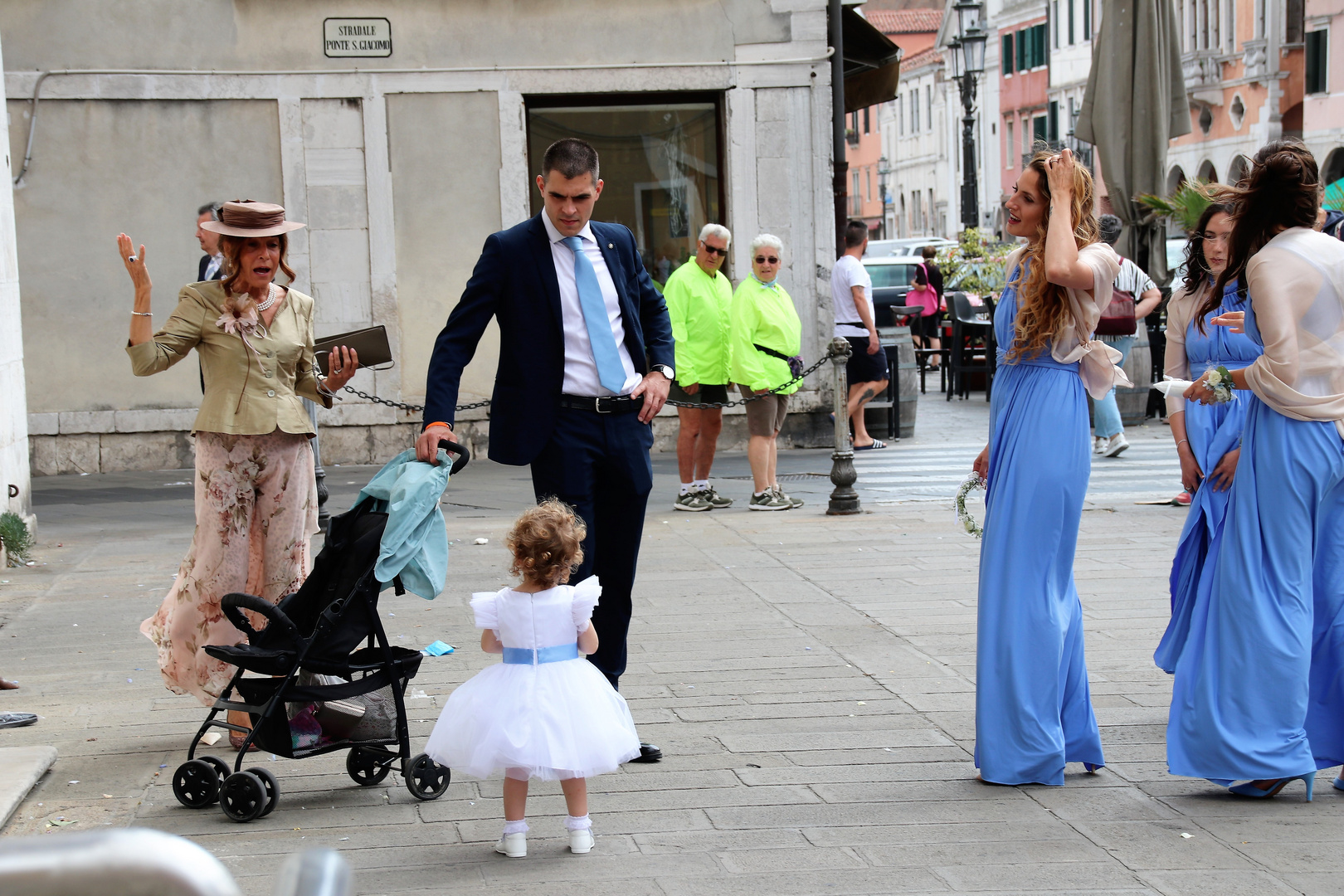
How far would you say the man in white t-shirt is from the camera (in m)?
13.4

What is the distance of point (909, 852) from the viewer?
4.06 meters

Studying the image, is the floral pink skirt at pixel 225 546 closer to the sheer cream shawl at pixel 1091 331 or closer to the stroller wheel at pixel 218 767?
the stroller wheel at pixel 218 767

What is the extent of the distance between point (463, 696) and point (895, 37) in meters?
95.4

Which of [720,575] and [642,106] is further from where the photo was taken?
[642,106]

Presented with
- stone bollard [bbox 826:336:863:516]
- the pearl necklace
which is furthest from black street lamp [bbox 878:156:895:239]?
the pearl necklace

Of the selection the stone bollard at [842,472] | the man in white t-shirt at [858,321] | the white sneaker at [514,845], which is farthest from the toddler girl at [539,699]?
the man in white t-shirt at [858,321]

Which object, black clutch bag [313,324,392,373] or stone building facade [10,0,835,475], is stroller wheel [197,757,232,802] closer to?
black clutch bag [313,324,392,373]

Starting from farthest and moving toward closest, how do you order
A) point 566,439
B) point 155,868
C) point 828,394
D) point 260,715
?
1. point 828,394
2. point 566,439
3. point 260,715
4. point 155,868

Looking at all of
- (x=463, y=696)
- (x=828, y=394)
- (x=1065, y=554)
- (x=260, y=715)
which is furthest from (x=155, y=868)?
(x=828, y=394)

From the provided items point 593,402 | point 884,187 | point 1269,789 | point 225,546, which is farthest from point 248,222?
point 884,187

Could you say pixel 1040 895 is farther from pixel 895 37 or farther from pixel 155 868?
pixel 895 37

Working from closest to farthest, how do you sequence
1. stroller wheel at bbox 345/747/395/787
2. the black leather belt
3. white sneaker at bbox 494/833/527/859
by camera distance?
white sneaker at bbox 494/833/527/859 → stroller wheel at bbox 345/747/395/787 → the black leather belt

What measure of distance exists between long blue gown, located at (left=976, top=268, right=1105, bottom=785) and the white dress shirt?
1.28 meters

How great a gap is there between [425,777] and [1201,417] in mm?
3973
